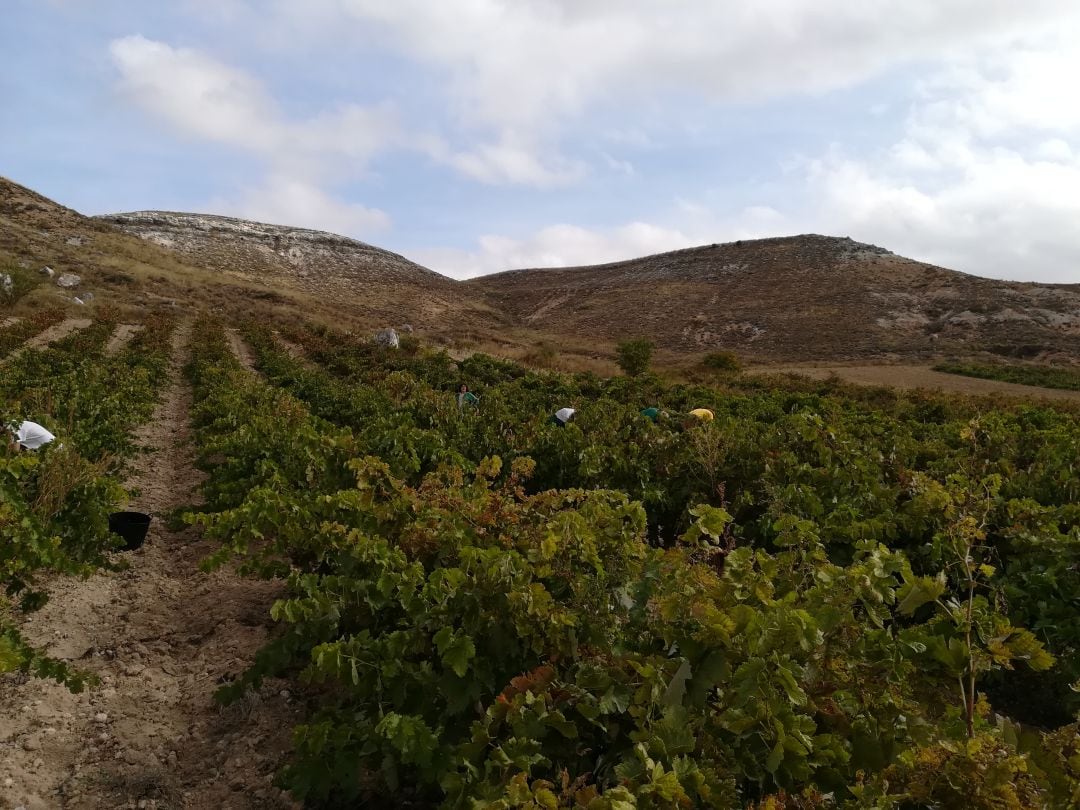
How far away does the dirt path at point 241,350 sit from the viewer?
24877 millimetres

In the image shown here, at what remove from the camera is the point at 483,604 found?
3051 millimetres

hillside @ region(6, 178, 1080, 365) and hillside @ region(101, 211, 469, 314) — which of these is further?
hillside @ region(101, 211, 469, 314)

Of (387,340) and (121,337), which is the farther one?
(387,340)

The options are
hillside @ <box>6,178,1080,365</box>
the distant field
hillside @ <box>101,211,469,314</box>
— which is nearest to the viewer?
the distant field

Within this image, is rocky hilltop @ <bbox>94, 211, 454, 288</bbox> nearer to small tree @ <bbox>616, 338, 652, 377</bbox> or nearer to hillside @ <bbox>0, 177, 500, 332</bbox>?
hillside @ <bbox>0, 177, 500, 332</bbox>

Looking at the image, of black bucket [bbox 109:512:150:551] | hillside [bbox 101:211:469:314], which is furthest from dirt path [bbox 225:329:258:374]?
hillside [bbox 101:211:469:314]

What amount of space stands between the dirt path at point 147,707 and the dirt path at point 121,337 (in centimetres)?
2052

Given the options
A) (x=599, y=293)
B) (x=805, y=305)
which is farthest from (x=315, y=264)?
(x=805, y=305)

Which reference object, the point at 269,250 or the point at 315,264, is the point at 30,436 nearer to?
the point at 315,264

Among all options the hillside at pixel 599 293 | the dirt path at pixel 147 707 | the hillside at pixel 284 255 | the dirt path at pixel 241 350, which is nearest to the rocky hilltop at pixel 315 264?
the hillside at pixel 284 255

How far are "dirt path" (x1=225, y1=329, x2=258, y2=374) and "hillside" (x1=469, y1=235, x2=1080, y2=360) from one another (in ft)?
128

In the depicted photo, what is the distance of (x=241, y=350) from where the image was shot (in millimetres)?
29266

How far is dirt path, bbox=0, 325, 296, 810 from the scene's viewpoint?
143 inches

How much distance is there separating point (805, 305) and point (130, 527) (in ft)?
213
